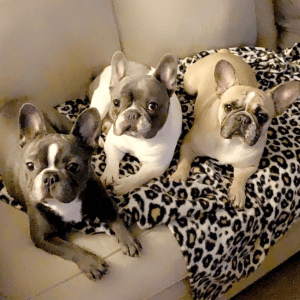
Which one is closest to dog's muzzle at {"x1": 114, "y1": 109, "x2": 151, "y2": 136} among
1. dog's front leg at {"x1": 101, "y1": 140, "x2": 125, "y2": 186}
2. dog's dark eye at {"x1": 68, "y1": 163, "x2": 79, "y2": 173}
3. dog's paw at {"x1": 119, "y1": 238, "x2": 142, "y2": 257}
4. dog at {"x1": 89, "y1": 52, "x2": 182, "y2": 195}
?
dog at {"x1": 89, "y1": 52, "x2": 182, "y2": 195}

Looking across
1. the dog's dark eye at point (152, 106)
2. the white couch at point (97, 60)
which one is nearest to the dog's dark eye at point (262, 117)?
the dog's dark eye at point (152, 106)

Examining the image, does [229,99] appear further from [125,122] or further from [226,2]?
[226,2]

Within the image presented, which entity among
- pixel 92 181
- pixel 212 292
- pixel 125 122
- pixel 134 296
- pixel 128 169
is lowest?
pixel 212 292

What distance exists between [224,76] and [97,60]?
1.97 ft

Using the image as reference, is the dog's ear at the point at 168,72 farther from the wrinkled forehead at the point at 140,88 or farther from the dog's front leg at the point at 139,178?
the dog's front leg at the point at 139,178

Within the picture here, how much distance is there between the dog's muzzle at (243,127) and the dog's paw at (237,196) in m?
0.18

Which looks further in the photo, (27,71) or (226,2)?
(226,2)

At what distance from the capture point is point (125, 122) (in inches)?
52.4

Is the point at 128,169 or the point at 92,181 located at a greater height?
the point at 92,181

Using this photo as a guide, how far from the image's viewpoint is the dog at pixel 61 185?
1.09 m

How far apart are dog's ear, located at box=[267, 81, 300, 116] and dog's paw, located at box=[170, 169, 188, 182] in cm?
46

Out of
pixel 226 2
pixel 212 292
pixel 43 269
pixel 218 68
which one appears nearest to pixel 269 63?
pixel 226 2

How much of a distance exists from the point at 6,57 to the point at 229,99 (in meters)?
0.91

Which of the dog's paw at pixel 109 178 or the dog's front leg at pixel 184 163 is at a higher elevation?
the dog's paw at pixel 109 178
